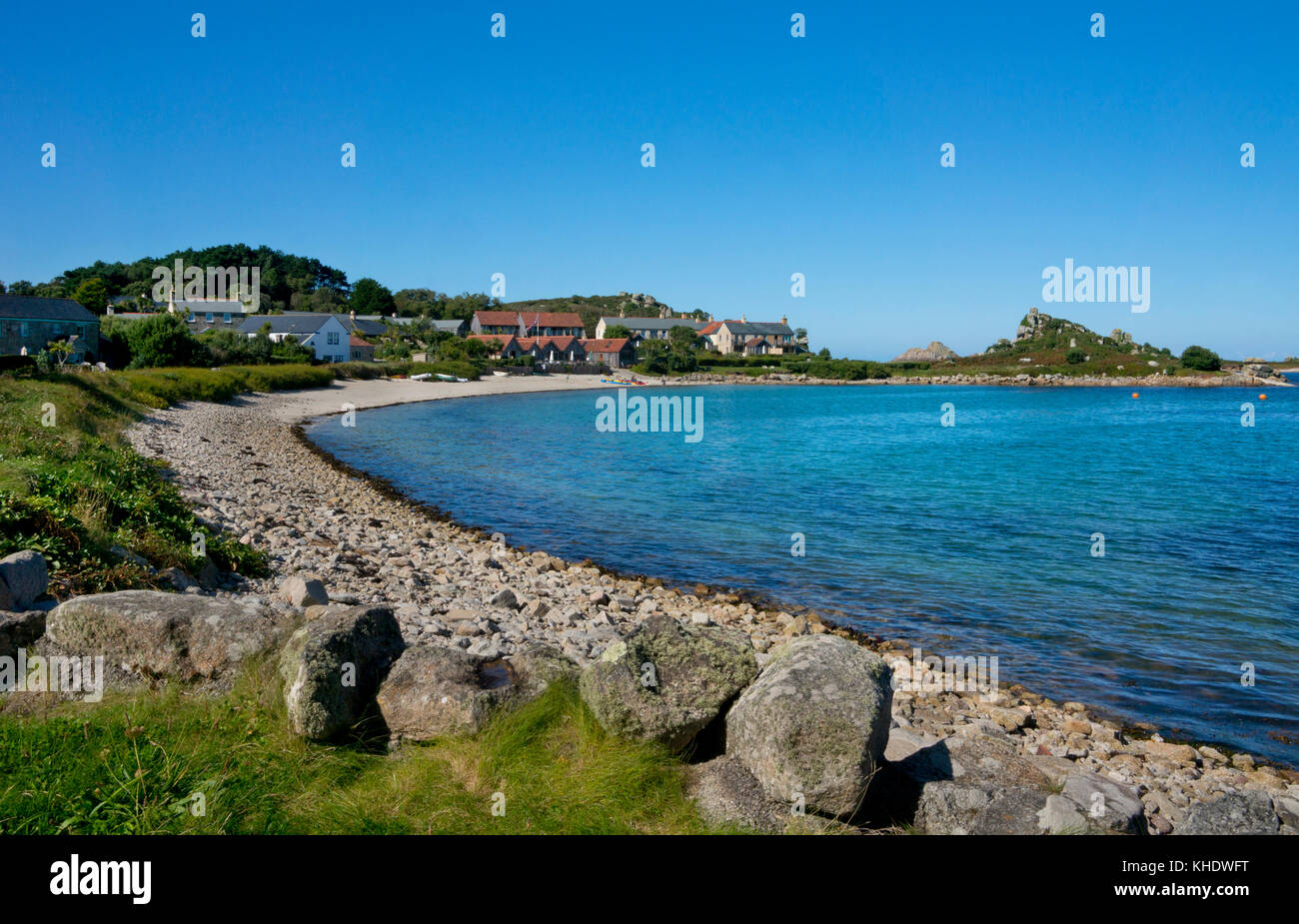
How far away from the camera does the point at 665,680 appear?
245 inches

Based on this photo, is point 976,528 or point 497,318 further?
point 497,318

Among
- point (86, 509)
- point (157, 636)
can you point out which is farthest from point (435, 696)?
point (86, 509)

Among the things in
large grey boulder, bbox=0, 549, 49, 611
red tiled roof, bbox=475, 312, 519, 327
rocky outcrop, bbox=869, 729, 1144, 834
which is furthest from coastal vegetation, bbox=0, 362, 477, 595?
red tiled roof, bbox=475, 312, 519, 327

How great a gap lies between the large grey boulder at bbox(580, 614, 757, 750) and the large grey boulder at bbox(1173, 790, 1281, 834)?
11.0ft

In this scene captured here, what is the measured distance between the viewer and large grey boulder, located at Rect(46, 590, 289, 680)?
6496 mm

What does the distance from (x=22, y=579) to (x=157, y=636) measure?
7.39 feet

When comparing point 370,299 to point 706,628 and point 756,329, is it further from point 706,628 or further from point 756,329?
point 706,628

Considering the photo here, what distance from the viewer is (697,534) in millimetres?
22656

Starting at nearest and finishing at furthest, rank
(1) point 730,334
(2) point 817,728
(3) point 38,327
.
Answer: (2) point 817,728, (3) point 38,327, (1) point 730,334

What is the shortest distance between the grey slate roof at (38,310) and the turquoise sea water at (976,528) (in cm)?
2935

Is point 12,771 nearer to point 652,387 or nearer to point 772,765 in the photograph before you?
point 772,765

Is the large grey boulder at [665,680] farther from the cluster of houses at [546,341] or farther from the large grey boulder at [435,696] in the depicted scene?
the cluster of houses at [546,341]

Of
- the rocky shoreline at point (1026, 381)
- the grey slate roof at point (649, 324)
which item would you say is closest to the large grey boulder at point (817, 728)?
the rocky shoreline at point (1026, 381)
